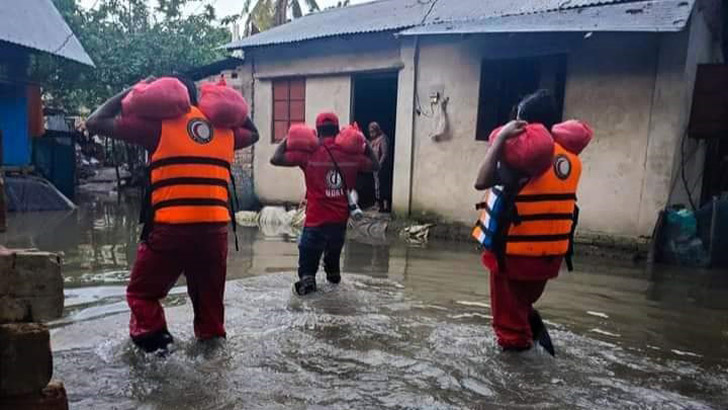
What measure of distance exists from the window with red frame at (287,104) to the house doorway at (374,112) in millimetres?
1094

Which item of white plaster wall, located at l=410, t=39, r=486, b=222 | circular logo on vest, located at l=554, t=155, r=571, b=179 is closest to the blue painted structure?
white plaster wall, located at l=410, t=39, r=486, b=222

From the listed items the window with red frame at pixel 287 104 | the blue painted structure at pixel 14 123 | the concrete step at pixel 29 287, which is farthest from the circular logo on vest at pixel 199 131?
the blue painted structure at pixel 14 123

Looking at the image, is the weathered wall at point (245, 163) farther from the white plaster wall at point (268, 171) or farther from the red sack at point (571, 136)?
the red sack at point (571, 136)

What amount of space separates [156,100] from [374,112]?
33.8ft

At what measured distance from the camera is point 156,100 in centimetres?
313

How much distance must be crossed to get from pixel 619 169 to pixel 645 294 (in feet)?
8.87

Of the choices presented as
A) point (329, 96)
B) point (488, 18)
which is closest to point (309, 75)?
point (329, 96)

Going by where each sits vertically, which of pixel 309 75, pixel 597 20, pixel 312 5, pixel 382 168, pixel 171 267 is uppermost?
pixel 312 5

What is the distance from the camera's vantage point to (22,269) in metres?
1.85

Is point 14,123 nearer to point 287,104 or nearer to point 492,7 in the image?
point 287,104

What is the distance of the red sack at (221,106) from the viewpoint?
11.1 feet

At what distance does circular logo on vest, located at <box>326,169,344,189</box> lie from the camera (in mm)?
5086

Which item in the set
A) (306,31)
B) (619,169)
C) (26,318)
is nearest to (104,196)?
(306,31)

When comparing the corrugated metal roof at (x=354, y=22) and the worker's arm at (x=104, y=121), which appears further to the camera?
the corrugated metal roof at (x=354, y=22)
